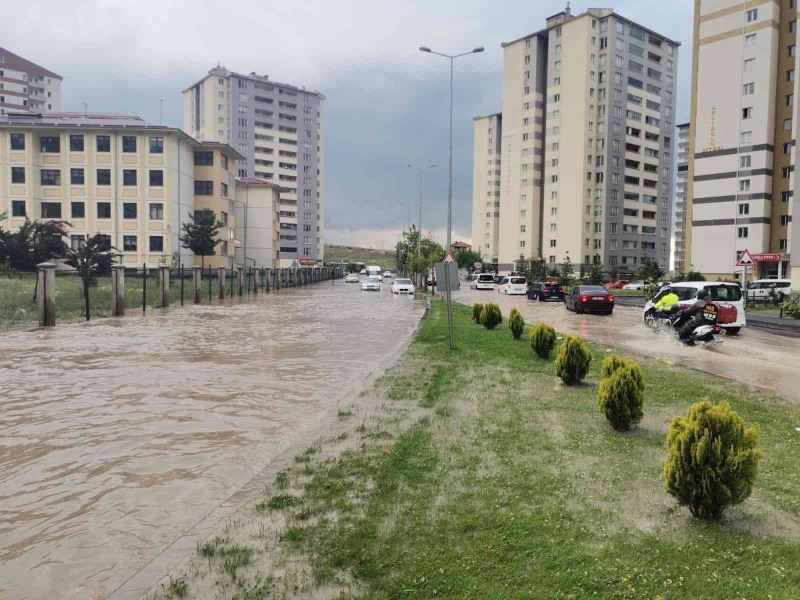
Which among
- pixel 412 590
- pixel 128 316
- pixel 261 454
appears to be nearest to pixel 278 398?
pixel 261 454

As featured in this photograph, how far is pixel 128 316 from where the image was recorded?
2320cm

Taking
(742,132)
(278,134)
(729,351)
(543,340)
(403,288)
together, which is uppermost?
Answer: (278,134)

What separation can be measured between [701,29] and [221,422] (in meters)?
71.3

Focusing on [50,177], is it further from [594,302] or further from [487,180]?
[487,180]

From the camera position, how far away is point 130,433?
7070 mm

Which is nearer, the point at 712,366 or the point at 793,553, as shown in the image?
the point at 793,553

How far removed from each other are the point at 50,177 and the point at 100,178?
16.7 feet

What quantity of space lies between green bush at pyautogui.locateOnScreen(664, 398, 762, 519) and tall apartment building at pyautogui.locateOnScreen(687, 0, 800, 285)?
63.7 meters

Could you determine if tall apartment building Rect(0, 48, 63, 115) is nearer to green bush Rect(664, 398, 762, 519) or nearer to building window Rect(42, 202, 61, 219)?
building window Rect(42, 202, 61, 219)

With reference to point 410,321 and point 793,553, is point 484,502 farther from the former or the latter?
point 410,321

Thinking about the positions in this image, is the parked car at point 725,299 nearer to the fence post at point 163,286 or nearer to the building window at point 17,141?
the fence post at point 163,286

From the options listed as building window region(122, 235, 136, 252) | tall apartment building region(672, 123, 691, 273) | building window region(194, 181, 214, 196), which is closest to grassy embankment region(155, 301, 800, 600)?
building window region(122, 235, 136, 252)

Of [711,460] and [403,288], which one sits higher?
[711,460]

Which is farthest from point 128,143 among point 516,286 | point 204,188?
point 516,286
